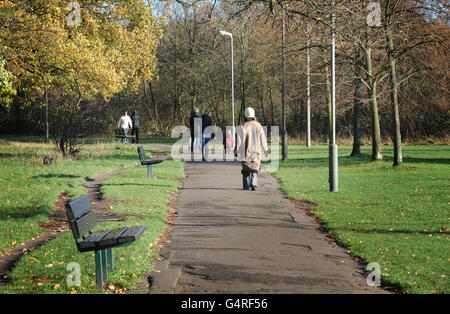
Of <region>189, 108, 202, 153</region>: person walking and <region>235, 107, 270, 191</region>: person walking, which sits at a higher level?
<region>189, 108, 202, 153</region>: person walking

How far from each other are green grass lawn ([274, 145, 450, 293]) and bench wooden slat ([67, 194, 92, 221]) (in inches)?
142

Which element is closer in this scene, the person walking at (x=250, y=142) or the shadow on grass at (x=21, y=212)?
the shadow on grass at (x=21, y=212)

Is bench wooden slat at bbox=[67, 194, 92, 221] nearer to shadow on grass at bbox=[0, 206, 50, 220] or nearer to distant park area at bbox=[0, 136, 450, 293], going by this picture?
distant park area at bbox=[0, 136, 450, 293]

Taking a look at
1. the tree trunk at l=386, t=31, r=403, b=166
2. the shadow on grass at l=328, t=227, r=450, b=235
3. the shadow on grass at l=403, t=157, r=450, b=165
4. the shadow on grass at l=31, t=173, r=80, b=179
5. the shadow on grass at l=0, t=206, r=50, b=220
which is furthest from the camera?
the shadow on grass at l=403, t=157, r=450, b=165

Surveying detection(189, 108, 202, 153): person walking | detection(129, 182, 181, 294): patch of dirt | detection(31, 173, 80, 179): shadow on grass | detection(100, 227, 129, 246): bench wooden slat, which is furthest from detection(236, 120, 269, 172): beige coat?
detection(189, 108, 202, 153): person walking

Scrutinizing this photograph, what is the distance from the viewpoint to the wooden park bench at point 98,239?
6.32 meters

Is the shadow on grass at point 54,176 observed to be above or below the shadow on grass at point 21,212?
above

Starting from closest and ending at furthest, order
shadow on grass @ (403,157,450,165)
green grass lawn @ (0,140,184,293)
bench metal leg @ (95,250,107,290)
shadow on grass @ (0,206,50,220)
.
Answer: bench metal leg @ (95,250,107,290)
green grass lawn @ (0,140,184,293)
shadow on grass @ (0,206,50,220)
shadow on grass @ (403,157,450,165)

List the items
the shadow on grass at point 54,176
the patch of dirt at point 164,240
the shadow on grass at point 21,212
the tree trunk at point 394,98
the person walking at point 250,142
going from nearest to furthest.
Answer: the patch of dirt at point 164,240, the shadow on grass at point 21,212, the person walking at point 250,142, the shadow on grass at point 54,176, the tree trunk at point 394,98

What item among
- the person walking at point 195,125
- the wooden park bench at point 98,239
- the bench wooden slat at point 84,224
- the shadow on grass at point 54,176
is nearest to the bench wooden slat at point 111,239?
the wooden park bench at point 98,239

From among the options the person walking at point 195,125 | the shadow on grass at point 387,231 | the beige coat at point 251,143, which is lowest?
the shadow on grass at point 387,231

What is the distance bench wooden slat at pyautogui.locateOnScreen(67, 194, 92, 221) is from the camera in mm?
6383

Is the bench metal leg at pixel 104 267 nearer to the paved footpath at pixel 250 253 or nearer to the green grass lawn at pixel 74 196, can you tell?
the green grass lawn at pixel 74 196

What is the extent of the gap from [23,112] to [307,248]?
4268 centimetres
